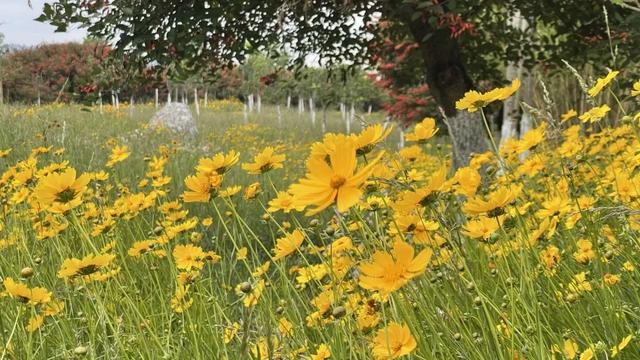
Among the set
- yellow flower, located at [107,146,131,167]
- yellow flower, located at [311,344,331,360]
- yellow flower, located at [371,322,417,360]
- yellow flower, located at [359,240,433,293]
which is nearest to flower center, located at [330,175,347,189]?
yellow flower, located at [359,240,433,293]

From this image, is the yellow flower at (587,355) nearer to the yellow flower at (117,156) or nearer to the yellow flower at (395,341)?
the yellow flower at (395,341)

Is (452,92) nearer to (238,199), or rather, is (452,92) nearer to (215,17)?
(238,199)

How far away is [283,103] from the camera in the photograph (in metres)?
36.9

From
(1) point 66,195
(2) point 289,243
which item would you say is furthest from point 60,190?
(2) point 289,243

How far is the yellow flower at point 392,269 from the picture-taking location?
0.90 meters

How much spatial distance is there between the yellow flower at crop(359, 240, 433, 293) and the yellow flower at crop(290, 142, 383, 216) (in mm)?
115

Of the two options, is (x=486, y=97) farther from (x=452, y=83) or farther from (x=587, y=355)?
(x=452, y=83)

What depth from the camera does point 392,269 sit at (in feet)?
3.01

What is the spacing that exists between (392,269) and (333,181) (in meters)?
0.16

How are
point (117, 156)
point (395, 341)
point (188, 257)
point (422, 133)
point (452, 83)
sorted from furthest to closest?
point (452, 83) < point (117, 156) < point (188, 257) < point (422, 133) < point (395, 341)

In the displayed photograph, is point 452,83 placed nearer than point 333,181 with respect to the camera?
No

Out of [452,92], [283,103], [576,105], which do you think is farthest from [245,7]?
[283,103]

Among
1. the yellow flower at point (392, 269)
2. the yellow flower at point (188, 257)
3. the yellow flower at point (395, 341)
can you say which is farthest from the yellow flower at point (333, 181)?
the yellow flower at point (188, 257)

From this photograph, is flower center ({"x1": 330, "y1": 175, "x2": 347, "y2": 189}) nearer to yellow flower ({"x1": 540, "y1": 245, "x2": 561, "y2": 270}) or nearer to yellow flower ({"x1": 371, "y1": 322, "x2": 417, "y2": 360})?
yellow flower ({"x1": 371, "y1": 322, "x2": 417, "y2": 360})
